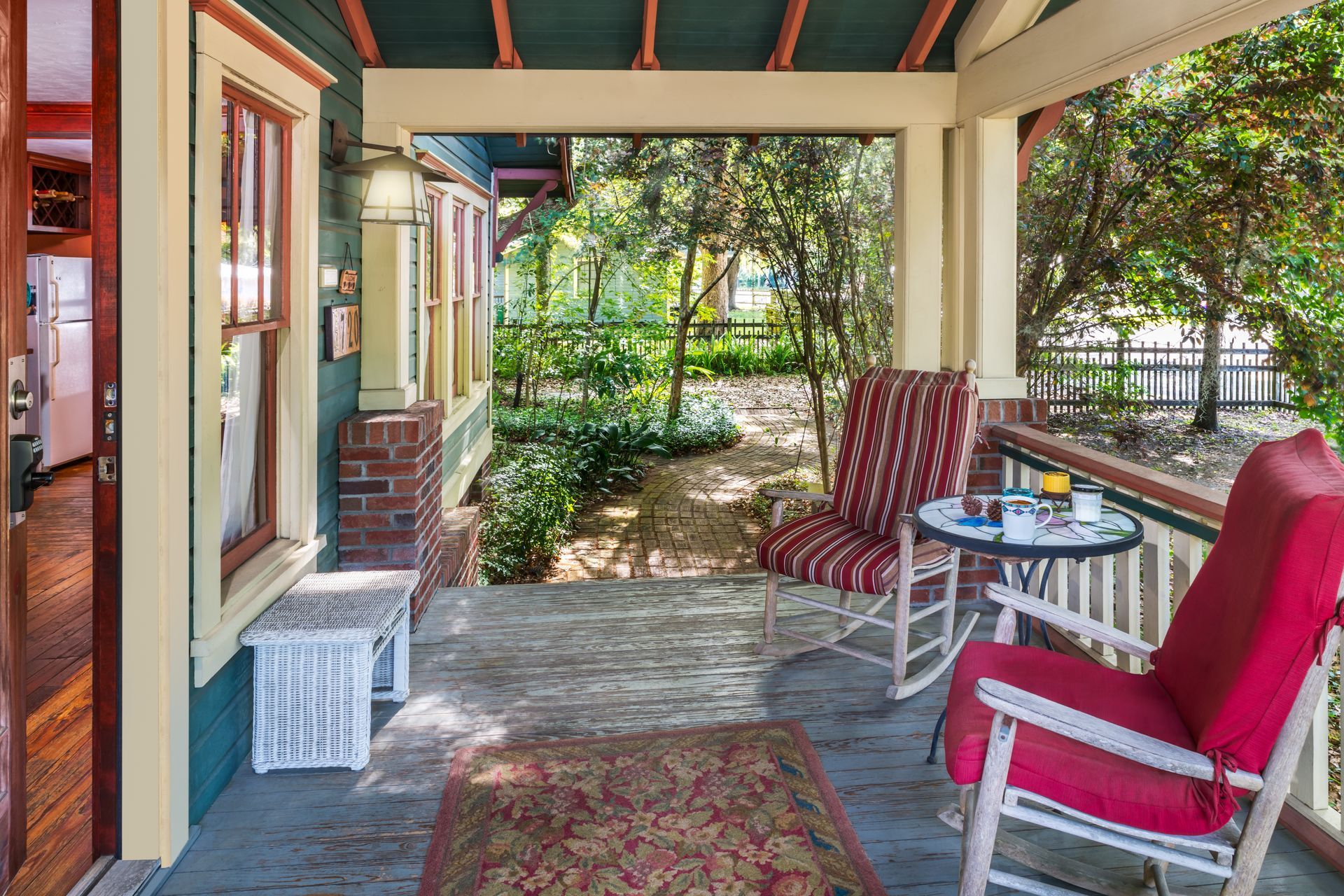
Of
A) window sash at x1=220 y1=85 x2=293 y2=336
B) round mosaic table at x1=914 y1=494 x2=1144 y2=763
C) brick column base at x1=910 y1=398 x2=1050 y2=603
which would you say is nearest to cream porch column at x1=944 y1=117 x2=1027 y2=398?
brick column base at x1=910 y1=398 x2=1050 y2=603

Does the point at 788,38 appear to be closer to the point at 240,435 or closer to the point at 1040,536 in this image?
the point at 1040,536

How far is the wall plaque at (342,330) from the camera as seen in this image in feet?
11.9

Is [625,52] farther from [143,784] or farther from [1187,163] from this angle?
[1187,163]

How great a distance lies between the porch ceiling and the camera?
4.02m

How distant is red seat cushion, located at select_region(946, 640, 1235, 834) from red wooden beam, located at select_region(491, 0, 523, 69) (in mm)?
3063

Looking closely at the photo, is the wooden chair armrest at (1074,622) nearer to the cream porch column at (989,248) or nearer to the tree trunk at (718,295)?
the cream porch column at (989,248)

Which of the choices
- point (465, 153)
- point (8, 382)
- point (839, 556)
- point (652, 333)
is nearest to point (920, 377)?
point (839, 556)

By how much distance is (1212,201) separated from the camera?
6.32 meters

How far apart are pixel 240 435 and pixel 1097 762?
2.49 meters

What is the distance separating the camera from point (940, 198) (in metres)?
4.38

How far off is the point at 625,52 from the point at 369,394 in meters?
1.82

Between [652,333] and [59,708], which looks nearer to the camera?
[59,708]

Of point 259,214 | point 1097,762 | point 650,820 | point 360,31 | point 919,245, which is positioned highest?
point 360,31

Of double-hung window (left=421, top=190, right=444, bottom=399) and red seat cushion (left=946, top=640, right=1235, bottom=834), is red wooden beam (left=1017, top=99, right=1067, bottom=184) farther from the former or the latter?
double-hung window (left=421, top=190, right=444, bottom=399)
